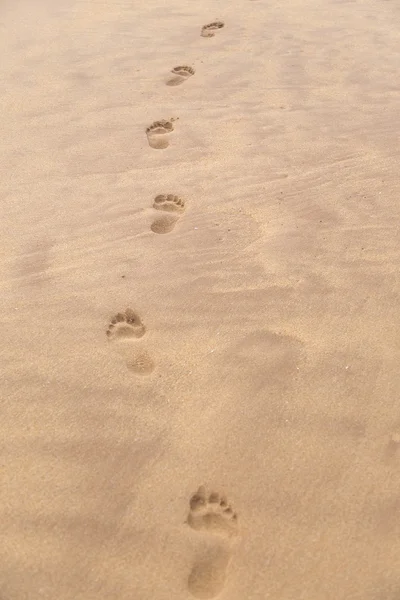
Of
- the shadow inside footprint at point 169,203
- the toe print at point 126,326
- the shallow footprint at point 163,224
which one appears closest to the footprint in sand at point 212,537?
the toe print at point 126,326

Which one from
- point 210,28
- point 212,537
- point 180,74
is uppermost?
point 210,28

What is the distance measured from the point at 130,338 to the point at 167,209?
3.02 feet

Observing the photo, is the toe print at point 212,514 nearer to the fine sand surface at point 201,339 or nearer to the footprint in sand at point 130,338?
the fine sand surface at point 201,339

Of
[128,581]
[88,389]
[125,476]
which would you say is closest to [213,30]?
[88,389]

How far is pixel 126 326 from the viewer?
8.04 ft

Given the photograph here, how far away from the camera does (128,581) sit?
1.77 metres

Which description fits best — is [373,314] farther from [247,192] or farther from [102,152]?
[102,152]

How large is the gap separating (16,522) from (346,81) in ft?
12.1

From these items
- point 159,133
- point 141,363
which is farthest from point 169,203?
point 141,363

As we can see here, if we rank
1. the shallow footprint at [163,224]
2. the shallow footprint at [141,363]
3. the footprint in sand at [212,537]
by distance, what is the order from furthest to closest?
the shallow footprint at [163,224] < the shallow footprint at [141,363] < the footprint in sand at [212,537]

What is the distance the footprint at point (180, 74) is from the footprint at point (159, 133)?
0.66 meters

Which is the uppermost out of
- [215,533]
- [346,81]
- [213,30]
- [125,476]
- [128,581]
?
[213,30]

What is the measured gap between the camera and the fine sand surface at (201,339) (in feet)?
6.01

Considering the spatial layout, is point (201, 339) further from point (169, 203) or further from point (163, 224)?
point (169, 203)
